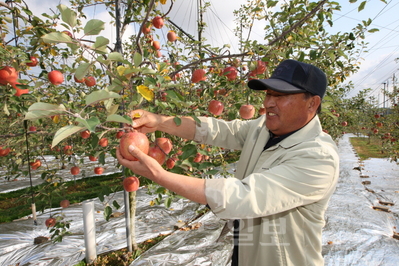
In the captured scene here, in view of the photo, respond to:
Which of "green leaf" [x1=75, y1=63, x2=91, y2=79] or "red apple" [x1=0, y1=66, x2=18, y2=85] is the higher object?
"red apple" [x1=0, y1=66, x2=18, y2=85]

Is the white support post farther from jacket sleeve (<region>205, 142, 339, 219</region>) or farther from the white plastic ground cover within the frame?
jacket sleeve (<region>205, 142, 339, 219</region>)

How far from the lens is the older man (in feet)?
2.52

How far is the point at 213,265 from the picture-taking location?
2.81 metres

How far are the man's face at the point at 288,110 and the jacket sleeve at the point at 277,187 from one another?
0.75 feet

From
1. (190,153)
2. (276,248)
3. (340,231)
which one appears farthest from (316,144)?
(340,231)

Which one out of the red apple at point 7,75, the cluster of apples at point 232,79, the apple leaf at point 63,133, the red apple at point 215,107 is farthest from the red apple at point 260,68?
the red apple at point 7,75

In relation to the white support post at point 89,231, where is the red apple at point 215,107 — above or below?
above

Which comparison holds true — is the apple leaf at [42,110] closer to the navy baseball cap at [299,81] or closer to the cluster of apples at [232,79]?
the navy baseball cap at [299,81]

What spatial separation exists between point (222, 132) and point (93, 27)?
831 millimetres

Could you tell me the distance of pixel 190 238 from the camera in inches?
132

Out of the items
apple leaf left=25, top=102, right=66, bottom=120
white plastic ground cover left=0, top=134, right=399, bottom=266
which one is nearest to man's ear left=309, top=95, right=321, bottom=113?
apple leaf left=25, top=102, right=66, bottom=120

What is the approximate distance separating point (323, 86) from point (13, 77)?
1.75 meters

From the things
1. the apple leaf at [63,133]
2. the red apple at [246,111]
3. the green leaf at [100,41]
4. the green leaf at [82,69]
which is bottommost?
the apple leaf at [63,133]

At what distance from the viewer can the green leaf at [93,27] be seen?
91cm
